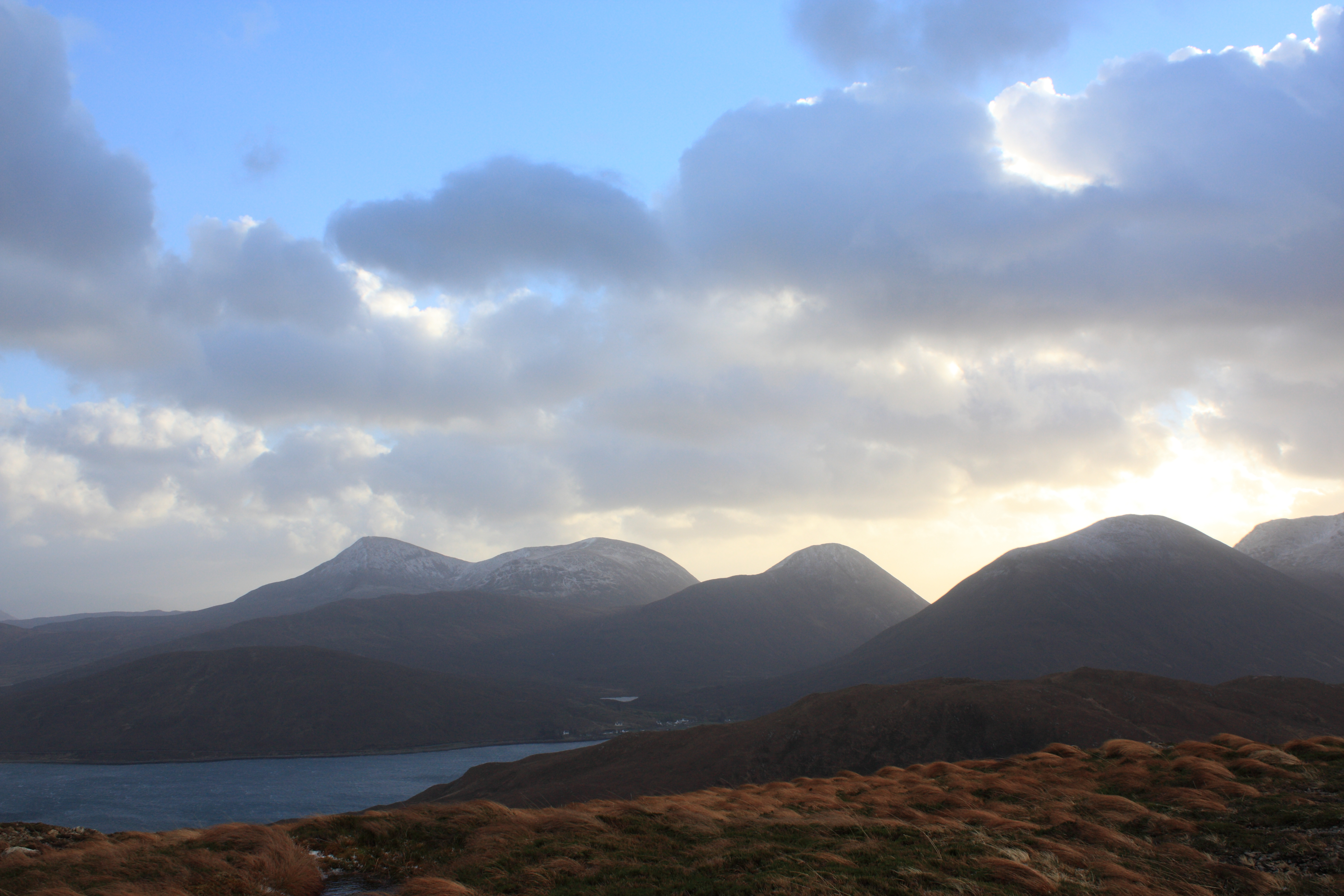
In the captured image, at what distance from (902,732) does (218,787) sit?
122470mm

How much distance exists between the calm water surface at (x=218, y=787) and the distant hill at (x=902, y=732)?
33.5 metres

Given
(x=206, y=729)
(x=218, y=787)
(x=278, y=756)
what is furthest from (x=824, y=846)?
(x=206, y=729)

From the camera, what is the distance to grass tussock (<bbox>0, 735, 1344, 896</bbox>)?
1638 cm

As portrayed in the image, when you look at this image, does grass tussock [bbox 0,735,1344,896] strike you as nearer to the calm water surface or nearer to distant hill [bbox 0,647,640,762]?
the calm water surface

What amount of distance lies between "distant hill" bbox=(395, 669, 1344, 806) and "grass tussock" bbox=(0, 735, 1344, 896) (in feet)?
186

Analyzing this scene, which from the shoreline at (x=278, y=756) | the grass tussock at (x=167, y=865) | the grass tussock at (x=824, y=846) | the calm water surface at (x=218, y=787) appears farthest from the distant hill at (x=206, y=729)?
the grass tussock at (x=824, y=846)

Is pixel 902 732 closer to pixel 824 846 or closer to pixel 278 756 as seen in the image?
pixel 824 846

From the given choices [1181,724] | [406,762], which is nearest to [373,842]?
[1181,724]

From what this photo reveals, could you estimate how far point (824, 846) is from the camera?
19.1m

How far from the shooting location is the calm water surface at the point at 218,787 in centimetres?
11288

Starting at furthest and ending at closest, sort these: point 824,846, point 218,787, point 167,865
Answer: point 218,787
point 824,846
point 167,865

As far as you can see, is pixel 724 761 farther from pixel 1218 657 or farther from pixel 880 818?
pixel 1218 657

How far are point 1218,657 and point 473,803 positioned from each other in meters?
222

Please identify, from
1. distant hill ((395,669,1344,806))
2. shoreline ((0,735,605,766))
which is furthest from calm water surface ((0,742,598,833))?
distant hill ((395,669,1344,806))
